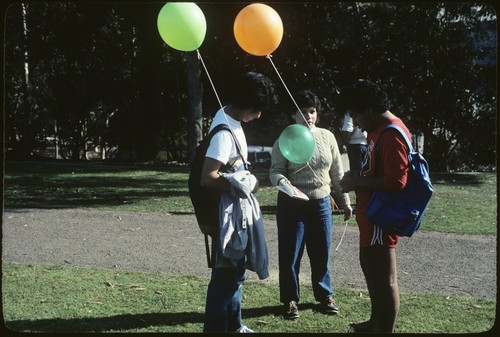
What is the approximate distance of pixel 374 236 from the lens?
148 inches

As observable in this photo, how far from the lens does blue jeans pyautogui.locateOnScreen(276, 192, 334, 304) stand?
15.5 feet

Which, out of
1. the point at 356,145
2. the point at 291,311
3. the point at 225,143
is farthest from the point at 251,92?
the point at 356,145

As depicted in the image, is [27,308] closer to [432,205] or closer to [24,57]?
[432,205]

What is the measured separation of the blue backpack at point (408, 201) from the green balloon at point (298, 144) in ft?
2.78

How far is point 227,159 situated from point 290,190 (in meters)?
0.86

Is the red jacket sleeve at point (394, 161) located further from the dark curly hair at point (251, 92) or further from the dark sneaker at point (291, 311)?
the dark sneaker at point (291, 311)

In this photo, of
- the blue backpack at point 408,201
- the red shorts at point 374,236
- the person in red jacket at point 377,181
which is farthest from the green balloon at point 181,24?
the red shorts at point 374,236

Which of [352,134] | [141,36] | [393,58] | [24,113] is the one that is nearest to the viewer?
[352,134]

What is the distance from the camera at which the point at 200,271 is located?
19.5ft

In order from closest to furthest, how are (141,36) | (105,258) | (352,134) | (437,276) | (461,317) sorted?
(461,317) → (437,276) → (105,258) → (352,134) → (141,36)

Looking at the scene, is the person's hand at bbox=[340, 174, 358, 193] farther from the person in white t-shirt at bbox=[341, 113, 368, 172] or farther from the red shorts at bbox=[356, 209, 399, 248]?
the person in white t-shirt at bbox=[341, 113, 368, 172]

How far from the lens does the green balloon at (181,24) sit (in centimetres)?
422

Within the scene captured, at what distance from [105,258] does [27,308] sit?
1743 mm

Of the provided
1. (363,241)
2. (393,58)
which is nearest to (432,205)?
(363,241)
